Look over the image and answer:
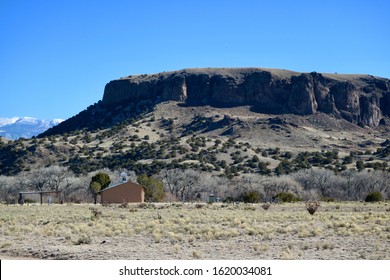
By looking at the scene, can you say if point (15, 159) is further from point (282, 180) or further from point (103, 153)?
point (282, 180)

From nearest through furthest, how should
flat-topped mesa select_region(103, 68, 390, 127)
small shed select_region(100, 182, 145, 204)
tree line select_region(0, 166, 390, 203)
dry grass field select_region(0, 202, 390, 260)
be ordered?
dry grass field select_region(0, 202, 390, 260), small shed select_region(100, 182, 145, 204), tree line select_region(0, 166, 390, 203), flat-topped mesa select_region(103, 68, 390, 127)

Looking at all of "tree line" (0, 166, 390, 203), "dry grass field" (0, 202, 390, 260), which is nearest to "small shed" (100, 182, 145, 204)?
"tree line" (0, 166, 390, 203)

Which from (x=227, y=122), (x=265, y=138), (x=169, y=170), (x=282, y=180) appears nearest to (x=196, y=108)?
(x=227, y=122)

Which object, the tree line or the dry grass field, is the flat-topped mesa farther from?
the dry grass field

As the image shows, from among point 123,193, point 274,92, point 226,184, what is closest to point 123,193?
point 123,193

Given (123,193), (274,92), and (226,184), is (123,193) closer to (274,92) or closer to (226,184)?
(226,184)

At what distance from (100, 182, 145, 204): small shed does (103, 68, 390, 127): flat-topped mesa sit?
212 feet

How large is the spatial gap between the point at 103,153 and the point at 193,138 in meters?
16.4

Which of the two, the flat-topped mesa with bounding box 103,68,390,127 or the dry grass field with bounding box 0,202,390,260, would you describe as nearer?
the dry grass field with bounding box 0,202,390,260

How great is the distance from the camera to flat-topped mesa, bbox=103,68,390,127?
424 feet

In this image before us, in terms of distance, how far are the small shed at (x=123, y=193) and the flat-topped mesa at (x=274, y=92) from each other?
64.7m

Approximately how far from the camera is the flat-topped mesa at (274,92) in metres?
129

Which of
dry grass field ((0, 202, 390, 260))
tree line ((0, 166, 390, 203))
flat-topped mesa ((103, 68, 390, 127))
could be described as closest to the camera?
dry grass field ((0, 202, 390, 260))

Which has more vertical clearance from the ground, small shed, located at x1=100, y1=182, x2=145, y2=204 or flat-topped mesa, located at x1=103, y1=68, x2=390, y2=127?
flat-topped mesa, located at x1=103, y1=68, x2=390, y2=127
